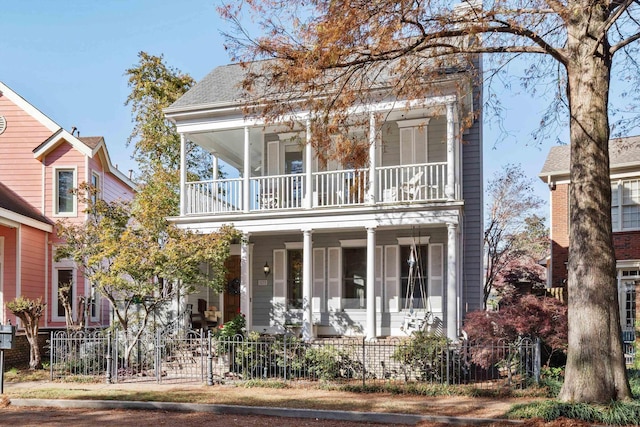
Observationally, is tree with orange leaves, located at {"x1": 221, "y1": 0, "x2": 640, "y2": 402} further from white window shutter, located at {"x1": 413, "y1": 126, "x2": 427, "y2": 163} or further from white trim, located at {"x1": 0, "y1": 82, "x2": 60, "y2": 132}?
white trim, located at {"x1": 0, "y1": 82, "x2": 60, "y2": 132}

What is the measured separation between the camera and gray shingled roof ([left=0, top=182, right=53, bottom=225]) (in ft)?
60.5

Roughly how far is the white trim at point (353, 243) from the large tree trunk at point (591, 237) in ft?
26.1

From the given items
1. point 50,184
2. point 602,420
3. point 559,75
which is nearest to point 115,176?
point 50,184

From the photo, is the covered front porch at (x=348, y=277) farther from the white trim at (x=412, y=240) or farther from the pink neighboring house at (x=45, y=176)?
the pink neighboring house at (x=45, y=176)

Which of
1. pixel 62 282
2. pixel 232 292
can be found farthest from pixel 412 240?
pixel 62 282

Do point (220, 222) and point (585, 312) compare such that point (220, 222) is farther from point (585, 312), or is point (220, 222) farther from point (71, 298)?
point (585, 312)

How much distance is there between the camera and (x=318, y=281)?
56.4ft

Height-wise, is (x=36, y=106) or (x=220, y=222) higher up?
(x=36, y=106)

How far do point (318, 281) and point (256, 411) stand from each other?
7414 millimetres

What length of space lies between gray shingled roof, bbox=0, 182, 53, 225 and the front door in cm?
675

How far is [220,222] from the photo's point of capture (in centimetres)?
1595

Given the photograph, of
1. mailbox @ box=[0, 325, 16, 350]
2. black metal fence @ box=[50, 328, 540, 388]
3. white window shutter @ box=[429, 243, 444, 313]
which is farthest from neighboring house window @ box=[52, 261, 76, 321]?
white window shutter @ box=[429, 243, 444, 313]

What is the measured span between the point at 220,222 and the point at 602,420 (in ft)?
34.5

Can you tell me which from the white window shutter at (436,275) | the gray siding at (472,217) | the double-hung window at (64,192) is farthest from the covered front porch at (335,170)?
the double-hung window at (64,192)
